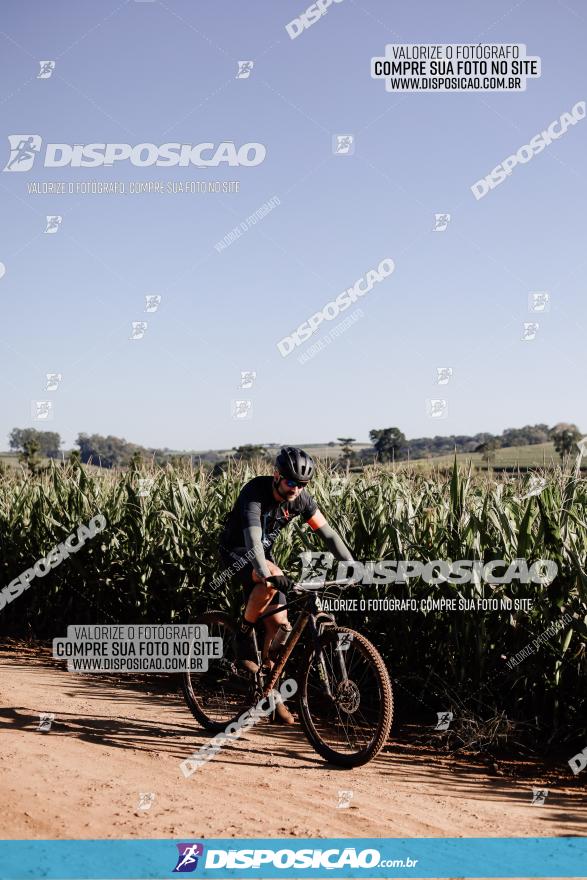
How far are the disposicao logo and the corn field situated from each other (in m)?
2.63

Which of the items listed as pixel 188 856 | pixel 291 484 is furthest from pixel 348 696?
pixel 188 856

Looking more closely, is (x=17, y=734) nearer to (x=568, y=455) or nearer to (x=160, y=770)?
(x=160, y=770)

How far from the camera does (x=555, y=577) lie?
6.35 m

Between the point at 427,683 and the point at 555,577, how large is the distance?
1.36 metres

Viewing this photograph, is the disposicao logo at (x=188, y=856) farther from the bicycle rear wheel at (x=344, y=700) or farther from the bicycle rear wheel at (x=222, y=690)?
the bicycle rear wheel at (x=222, y=690)

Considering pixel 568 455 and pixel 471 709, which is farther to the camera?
pixel 568 455

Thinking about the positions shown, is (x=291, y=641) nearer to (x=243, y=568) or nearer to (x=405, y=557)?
(x=243, y=568)

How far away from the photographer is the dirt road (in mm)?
4789

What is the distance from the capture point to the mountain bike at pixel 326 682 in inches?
226

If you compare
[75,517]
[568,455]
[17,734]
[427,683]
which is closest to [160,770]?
[17,734]

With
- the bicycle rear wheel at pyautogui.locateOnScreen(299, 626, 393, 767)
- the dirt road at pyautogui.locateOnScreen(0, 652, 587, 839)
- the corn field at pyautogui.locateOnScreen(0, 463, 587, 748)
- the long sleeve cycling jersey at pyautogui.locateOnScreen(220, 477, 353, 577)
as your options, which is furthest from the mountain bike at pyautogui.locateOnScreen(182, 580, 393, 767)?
the corn field at pyautogui.locateOnScreen(0, 463, 587, 748)

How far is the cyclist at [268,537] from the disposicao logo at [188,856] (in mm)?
1834

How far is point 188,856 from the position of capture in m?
4.45

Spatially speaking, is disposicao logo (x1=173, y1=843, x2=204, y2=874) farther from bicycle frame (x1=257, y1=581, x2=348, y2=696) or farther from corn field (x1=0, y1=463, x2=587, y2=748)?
corn field (x1=0, y1=463, x2=587, y2=748)
